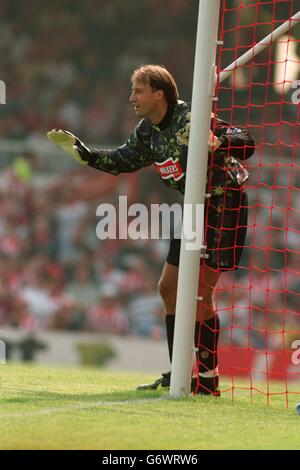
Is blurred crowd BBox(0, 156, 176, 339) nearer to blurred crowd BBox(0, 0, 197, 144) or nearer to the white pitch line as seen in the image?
blurred crowd BBox(0, 0, 197, 144)

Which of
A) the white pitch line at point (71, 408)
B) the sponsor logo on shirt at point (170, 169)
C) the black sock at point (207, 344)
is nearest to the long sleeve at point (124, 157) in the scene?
the sponsor logo on shirt at point (170, 169)

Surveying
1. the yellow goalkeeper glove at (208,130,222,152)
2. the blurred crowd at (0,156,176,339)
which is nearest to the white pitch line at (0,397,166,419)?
the yellow goalkeeper glove at (208,130,222,152)

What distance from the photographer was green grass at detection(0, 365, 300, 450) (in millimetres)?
4414

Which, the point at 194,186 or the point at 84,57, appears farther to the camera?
the point at 84,57

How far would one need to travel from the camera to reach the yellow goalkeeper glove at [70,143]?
6.28m

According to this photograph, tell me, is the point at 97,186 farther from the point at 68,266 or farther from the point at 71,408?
the point at 71,408

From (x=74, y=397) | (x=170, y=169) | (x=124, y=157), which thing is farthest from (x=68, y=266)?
(x=74, y=397)

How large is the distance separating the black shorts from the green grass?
79 cm

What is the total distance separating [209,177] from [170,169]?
0.30m

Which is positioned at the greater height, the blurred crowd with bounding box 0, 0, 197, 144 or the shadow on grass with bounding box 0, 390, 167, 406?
the blurred crowd with bounding box 0, 0, 197, 144

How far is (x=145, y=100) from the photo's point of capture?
20.1 ft

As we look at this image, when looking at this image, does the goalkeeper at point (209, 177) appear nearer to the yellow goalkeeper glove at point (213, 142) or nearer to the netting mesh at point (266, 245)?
the yellow goalkeeper glove at point (213, 142)
